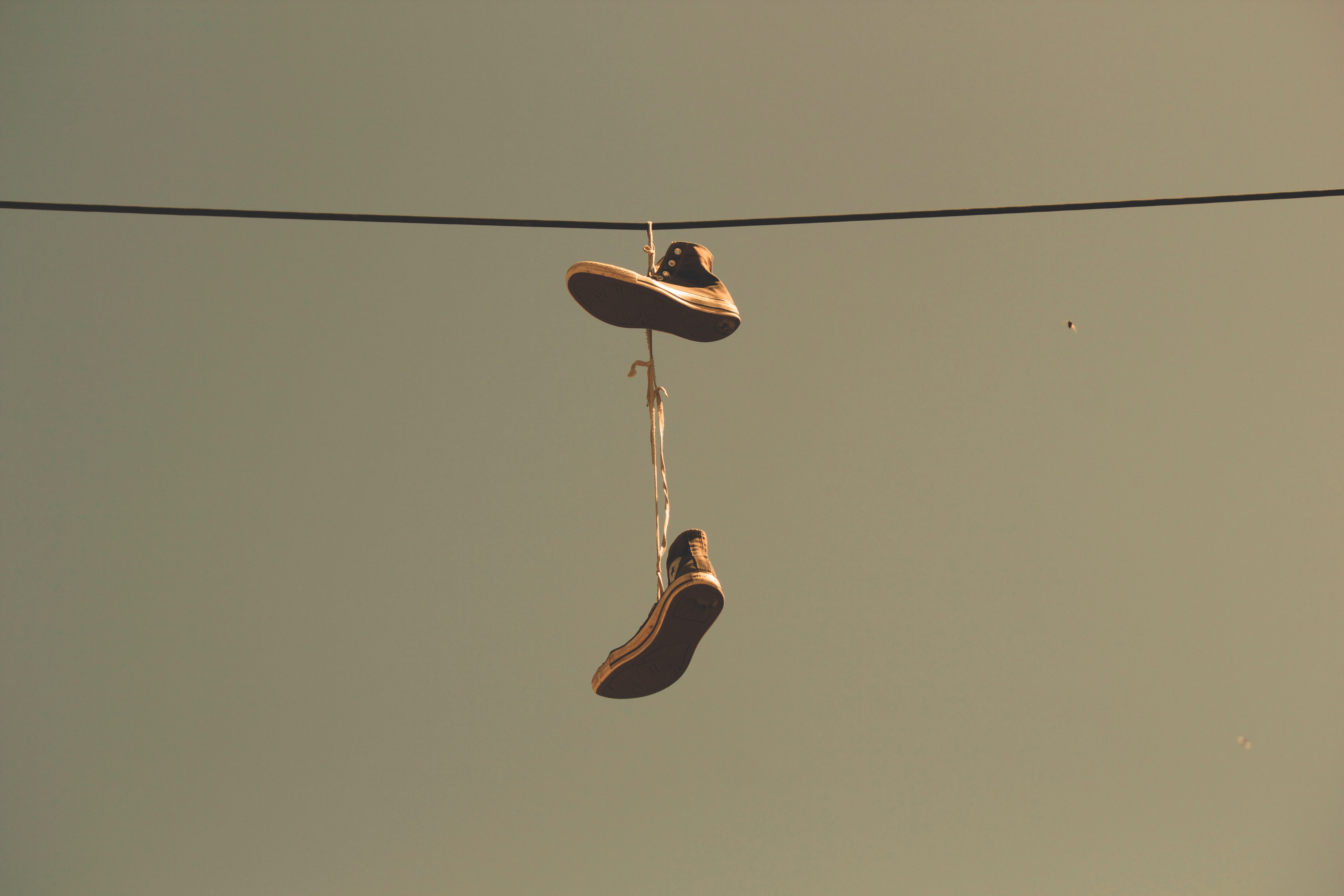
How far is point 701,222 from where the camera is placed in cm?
281

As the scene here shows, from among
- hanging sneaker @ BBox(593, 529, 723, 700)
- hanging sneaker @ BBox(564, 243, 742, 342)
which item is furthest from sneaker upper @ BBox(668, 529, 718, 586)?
hanging sneaker @ BBox(564, 243, 742, 342)

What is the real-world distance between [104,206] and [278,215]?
18.9 inches

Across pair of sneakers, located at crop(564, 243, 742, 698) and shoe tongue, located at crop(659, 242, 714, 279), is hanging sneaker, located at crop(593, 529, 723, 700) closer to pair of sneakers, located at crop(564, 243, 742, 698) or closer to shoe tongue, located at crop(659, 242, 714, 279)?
pair of sneakers, located at crop(564, 243, 742, 698)

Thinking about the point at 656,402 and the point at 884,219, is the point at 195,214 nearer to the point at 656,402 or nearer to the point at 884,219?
the point at 656,402

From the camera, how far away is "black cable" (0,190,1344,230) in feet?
8.45

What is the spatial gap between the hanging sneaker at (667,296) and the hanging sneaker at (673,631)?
682 mm

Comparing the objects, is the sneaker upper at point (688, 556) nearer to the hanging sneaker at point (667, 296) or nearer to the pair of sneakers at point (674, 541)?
the pair of sneakers at point (674, 541)

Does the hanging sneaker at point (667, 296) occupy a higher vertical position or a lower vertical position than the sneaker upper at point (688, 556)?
higher

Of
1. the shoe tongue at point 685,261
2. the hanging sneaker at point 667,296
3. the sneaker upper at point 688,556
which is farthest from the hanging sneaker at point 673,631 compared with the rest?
the shoe tongue at point 685,261

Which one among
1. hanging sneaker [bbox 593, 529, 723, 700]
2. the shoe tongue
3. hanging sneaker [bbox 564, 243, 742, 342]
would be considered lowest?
hanging sneaker [bbox 593, 529, 723, 700]

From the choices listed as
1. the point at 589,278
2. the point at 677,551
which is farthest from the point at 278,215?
the point at 677,551

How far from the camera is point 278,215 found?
2588 millimetres

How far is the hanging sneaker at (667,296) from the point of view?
9.14ft

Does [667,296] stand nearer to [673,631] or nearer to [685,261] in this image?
[685,261]
